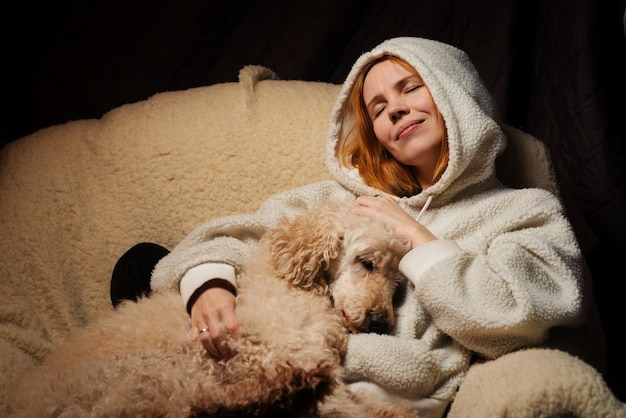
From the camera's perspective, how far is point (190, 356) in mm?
1530

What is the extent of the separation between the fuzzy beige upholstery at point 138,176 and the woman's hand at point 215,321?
64cm

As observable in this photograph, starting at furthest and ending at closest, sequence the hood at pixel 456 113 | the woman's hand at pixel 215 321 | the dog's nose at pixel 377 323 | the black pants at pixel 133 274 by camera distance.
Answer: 1. the black pants at pixel 133 274
2. the hood at pixel 456 113
3. the dog's nose at pixel 377 323
4. the woman's hand at pixel 215 321

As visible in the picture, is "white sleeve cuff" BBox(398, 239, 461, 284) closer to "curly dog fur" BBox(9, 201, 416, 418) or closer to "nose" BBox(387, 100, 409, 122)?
"curly dog fur" BBox(9, 201, 416, 418)

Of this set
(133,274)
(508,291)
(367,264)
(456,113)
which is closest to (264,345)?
(367,264)

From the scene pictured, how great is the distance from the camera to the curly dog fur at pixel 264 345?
1.26 meters

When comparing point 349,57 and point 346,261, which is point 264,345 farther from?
point 349,57

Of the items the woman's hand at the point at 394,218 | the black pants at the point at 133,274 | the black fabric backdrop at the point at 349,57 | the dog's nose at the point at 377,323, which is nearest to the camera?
the dog's nose at the point at 377,323

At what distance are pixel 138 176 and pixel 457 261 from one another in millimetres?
1337

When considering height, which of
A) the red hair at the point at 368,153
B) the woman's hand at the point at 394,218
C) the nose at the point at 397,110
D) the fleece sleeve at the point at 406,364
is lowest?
the fleece sleeve at the point at 406,364

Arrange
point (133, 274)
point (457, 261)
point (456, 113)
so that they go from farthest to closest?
1. point (133, 274)
2. point (456, 113)
3. point (457, 261)

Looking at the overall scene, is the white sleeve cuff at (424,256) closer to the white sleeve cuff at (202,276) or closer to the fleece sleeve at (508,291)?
the fleece sleeve at (508,291)

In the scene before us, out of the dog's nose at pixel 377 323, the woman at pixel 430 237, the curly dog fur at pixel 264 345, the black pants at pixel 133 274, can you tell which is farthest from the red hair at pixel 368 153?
the black pants at pixel 133 274

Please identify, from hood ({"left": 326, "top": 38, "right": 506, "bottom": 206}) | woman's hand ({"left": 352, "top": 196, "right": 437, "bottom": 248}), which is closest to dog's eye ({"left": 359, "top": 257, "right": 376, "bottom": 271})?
woman's hand ({"left": 352, "top": 196, "right": 437, "bottom": 248})

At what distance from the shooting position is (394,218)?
1808mm
